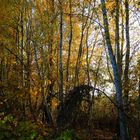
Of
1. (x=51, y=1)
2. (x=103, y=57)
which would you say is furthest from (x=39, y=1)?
(x=103, y=57)

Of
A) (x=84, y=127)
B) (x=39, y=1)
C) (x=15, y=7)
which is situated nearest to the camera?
(x=84, y=127)

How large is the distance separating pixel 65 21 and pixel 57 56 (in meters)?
2.30

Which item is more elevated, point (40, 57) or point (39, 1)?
point (39, 1)

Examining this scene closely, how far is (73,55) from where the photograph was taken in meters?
24.3

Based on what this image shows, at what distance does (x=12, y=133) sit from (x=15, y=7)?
9534 mm

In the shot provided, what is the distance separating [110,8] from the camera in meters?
12.0

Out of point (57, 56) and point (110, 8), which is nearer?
point (110, 8)

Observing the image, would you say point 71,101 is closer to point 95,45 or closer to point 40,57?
point 40,57

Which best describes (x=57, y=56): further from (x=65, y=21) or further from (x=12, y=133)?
(x=12, y=133)

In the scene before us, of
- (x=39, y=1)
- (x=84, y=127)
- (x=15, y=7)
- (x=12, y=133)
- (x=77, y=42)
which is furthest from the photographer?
(x=77, y=42)

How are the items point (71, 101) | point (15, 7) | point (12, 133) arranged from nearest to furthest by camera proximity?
point (71, 101) < point (12, 133) < point (15, 7)

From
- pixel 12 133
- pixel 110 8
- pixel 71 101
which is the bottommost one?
pixel 12 133

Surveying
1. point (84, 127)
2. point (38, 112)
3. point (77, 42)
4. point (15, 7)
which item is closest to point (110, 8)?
point (84, 127)

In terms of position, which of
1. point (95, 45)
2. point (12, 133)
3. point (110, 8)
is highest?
point (95, 45)
